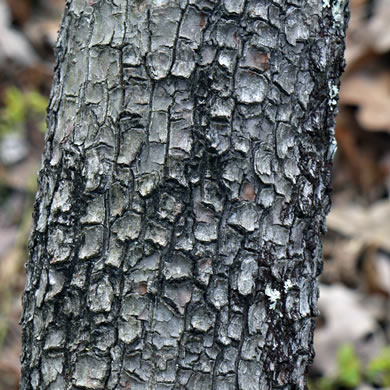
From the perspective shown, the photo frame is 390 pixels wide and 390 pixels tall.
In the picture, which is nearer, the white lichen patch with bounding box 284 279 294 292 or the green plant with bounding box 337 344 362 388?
the white lichen patch with bounding box 284 279 294 292

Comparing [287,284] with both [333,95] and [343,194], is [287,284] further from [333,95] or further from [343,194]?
[343,194]

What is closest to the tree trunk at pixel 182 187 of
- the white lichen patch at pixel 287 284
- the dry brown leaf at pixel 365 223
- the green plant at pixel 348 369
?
the white lichen patch at pixel 287 284

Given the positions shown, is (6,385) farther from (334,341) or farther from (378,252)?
(378,252)

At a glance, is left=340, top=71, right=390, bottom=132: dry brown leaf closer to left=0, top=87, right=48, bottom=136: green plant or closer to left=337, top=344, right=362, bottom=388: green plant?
left=337, top=344, right=362, bottom=388: green plant

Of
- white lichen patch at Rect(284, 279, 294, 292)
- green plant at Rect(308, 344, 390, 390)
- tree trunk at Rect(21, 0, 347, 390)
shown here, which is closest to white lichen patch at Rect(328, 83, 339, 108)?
tree trunk at Rect(21, 0, 347, 390)

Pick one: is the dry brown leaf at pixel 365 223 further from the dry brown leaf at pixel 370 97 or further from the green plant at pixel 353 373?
the green plant at pixel 353 373
